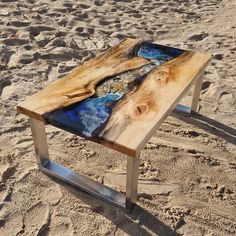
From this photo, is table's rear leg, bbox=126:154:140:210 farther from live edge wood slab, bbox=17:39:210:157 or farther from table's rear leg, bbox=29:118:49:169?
table's rear leg, bbox=29:118:49:169

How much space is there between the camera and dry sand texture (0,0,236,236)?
184 centimetres

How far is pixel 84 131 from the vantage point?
1.61m

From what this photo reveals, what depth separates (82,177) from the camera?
2.03m

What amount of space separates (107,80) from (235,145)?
944 mm

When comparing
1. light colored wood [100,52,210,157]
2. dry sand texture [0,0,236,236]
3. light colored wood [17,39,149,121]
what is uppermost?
light colored wood [17,39,149,121]

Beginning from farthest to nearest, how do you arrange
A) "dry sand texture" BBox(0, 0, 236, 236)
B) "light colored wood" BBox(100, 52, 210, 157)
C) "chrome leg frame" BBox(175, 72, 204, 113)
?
"chrome leg frame" BBox(175, 72, 204, 113) → "dry sand texture" BBox(0, 0, 236, 236) → "light colored wood" BBox(100, 52, 210, 157)

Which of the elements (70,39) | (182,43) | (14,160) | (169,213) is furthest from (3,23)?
(169,213)

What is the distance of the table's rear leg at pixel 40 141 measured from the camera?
6.36 ft

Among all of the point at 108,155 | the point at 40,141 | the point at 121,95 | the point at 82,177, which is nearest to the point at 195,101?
the point at 108,155

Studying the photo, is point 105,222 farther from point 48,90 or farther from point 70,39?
point 70,39

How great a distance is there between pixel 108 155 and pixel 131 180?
0.49m

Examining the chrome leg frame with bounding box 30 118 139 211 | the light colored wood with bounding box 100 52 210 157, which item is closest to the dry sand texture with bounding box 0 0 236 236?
the chrome leg frame with bounding box 30 118 139 211

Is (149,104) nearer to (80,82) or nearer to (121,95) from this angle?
(121,95)

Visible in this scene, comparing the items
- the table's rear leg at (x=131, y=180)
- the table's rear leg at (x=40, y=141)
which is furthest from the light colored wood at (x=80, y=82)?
the table's rear leg at (x=131, y=180)
